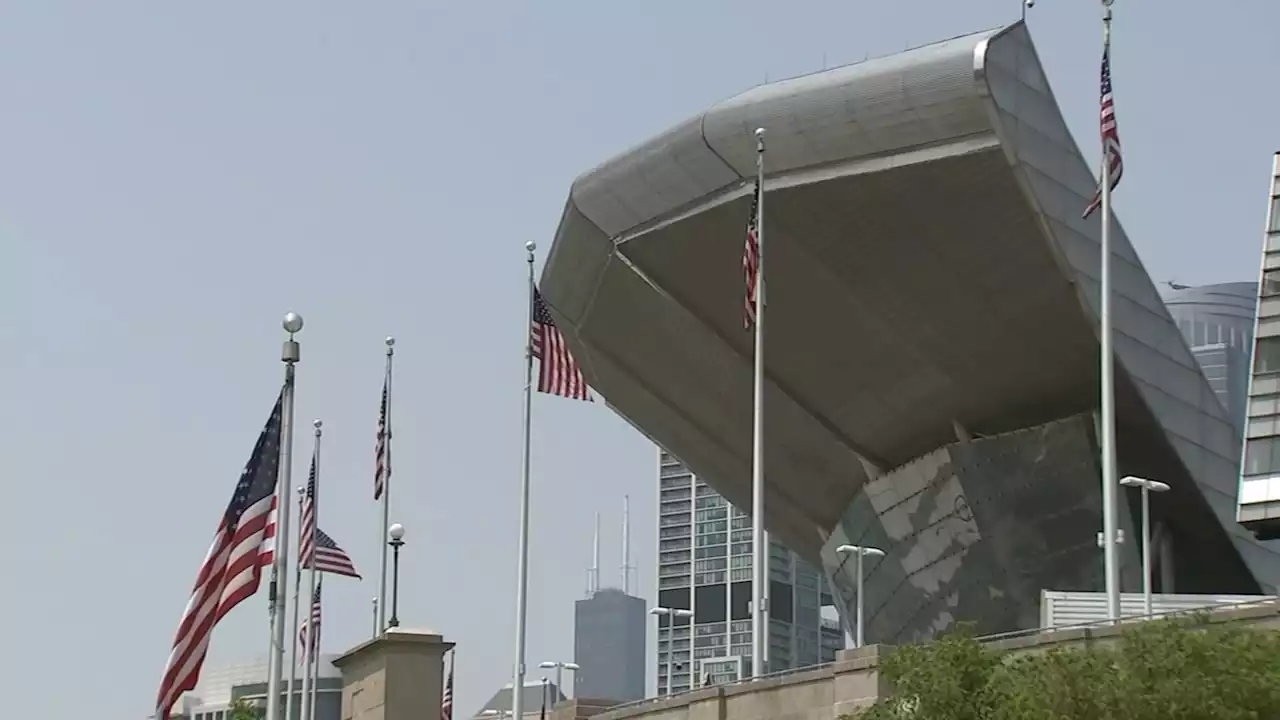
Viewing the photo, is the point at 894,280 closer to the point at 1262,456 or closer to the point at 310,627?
the point at 310,627

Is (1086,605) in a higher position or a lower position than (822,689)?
higher

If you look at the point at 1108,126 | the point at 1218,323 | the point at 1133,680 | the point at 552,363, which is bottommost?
the point at 1133,680

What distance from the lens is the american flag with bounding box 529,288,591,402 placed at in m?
38.4

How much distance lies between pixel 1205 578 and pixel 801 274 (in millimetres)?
13852

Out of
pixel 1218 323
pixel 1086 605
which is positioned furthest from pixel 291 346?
pixel 1218 323

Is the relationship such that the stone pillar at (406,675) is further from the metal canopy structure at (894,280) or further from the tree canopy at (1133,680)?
the metal canopy structure at (894,280)

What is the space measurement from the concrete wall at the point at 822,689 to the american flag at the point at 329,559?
8234 mm

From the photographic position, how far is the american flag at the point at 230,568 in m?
25.7

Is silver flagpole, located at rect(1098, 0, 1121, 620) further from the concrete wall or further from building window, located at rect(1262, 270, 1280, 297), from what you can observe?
the concrete wall

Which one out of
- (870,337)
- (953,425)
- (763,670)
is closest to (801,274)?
(870,337)

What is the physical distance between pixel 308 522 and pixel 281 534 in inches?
489

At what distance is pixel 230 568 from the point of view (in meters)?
26.2

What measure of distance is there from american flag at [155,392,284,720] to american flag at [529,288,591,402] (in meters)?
11.3

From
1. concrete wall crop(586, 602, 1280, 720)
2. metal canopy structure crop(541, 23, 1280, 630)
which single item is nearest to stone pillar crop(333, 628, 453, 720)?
concrete wall crop(586, 602, 1280, 720)
